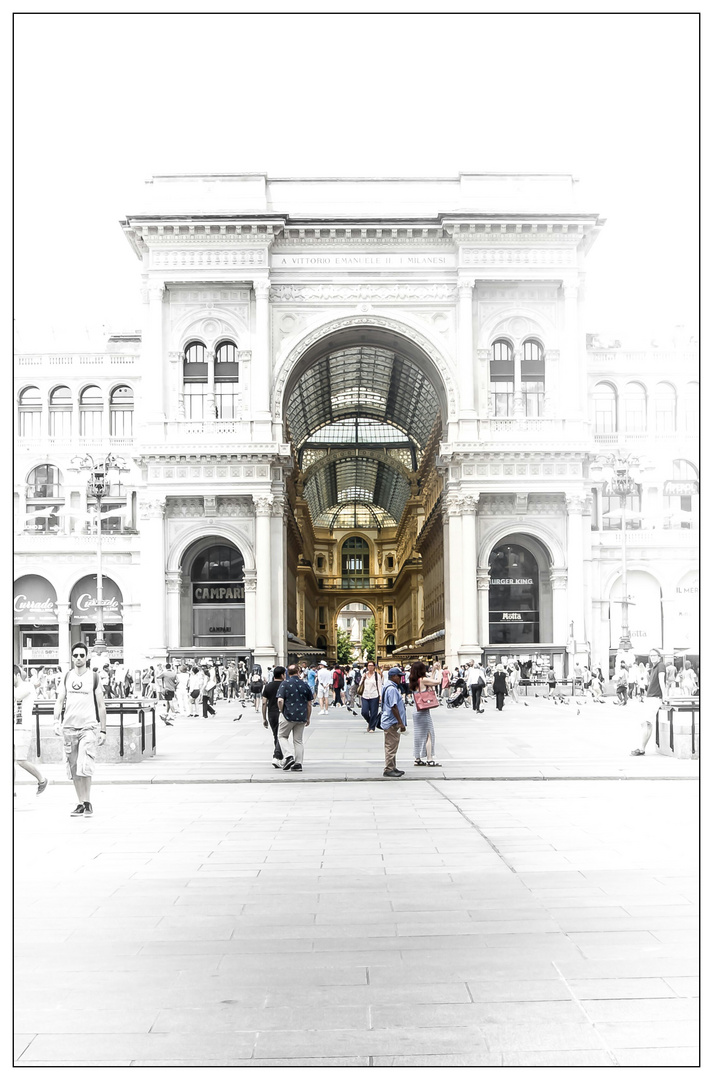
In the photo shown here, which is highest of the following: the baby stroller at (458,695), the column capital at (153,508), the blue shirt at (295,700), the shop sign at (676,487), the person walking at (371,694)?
the shop sign at (676,487)

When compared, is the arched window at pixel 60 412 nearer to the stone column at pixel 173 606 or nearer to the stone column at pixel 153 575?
the stone column at pixel 153 575

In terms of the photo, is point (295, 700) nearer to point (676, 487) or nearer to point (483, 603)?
point (483, 603)

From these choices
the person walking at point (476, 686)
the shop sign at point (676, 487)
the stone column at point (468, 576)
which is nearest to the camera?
the person walking at point (476, 686)

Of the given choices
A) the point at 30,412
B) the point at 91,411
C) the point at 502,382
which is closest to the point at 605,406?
the point at 502,382

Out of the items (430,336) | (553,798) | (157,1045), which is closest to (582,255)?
(430,336)

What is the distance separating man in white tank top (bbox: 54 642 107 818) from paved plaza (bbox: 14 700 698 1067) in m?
0.49

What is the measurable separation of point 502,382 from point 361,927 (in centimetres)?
4640

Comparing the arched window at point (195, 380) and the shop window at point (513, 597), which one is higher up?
the arched window at point (195, 380)

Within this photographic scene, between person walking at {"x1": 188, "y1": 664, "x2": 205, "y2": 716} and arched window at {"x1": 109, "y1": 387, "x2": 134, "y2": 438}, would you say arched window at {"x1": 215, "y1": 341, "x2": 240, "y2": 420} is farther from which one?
person walking at {"x1": 188, "y1": 664, "x2": 205, "y2": 716}

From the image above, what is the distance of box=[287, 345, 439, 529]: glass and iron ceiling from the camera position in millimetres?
68875

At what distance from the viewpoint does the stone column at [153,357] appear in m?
52.2

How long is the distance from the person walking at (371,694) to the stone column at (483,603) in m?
20.9

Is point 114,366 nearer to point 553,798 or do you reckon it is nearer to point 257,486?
point 257,486

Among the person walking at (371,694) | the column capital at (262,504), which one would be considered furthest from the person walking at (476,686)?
the column capital at (262,504)
